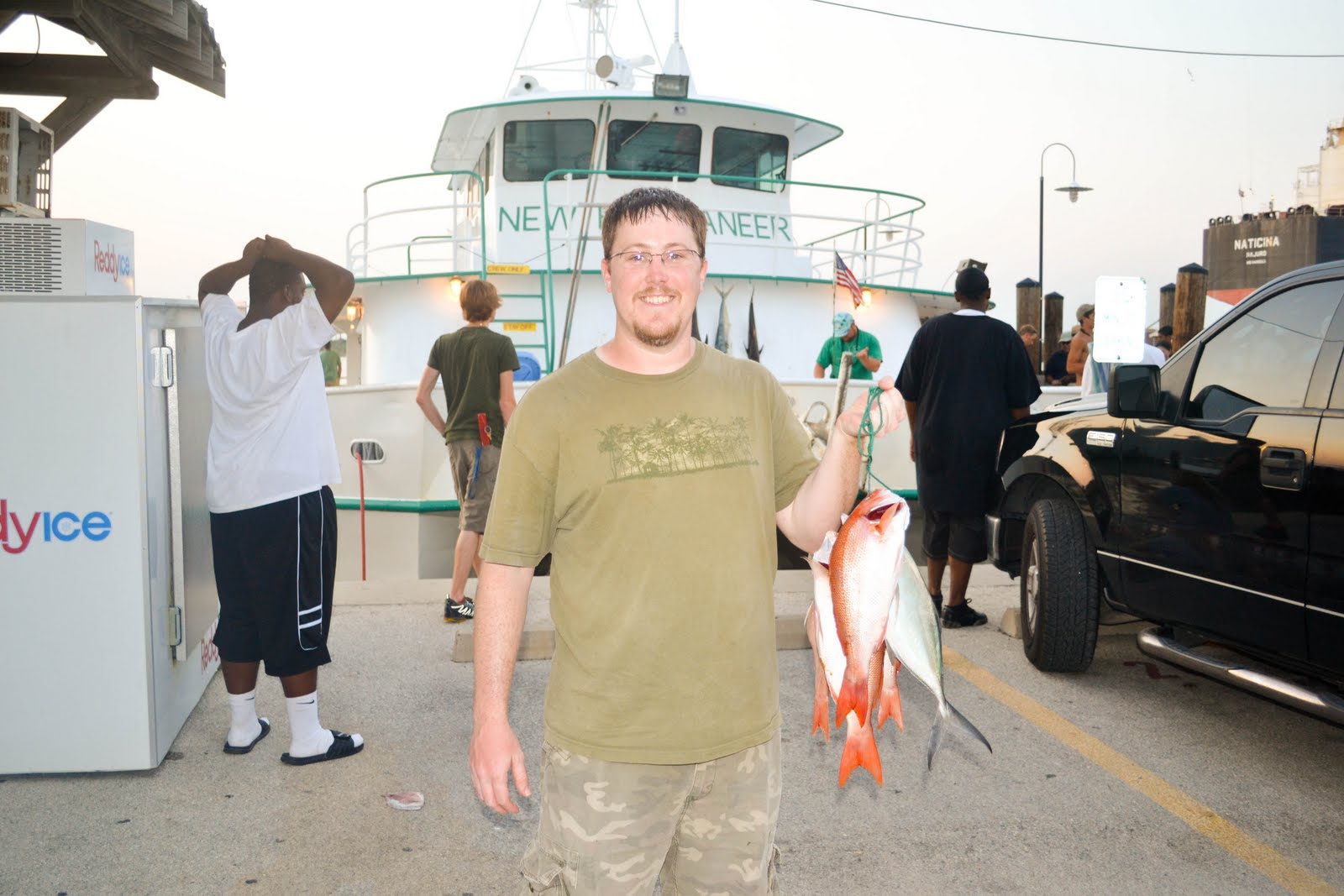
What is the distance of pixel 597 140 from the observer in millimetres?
10961

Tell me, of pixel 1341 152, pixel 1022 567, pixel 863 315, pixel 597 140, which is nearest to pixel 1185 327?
pixel 863 315

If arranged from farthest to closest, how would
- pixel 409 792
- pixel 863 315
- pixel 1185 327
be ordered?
pixel 1185 327 < pixel 863 315 < pixel 409 792

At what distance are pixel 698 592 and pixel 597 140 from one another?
9626 mm

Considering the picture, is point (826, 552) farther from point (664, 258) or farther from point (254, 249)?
point (254, 249)

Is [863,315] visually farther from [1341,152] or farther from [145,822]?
[1341,152]

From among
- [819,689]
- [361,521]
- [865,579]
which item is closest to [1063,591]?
[819,689]

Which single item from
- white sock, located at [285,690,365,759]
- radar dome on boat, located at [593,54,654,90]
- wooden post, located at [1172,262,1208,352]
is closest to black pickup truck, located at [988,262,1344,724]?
white sock, located at [285,690,365,759]

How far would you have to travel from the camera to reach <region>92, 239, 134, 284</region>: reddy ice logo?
439cm

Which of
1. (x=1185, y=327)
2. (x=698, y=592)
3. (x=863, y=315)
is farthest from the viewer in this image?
(x=1185, y=327)

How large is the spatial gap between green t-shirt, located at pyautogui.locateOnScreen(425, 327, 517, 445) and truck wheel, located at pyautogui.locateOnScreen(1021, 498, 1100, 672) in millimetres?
2935

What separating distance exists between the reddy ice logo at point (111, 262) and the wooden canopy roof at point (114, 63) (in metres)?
2.07

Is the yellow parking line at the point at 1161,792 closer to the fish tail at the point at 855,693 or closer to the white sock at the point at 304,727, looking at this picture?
the fish tail at the point at 855,693

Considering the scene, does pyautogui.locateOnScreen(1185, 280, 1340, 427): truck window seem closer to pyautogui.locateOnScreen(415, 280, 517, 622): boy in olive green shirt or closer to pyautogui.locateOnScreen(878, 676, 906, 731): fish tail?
pyautogui.locateOnScreen(878, 676, 906, 731): fish tail

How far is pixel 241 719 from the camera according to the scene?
163 inches
